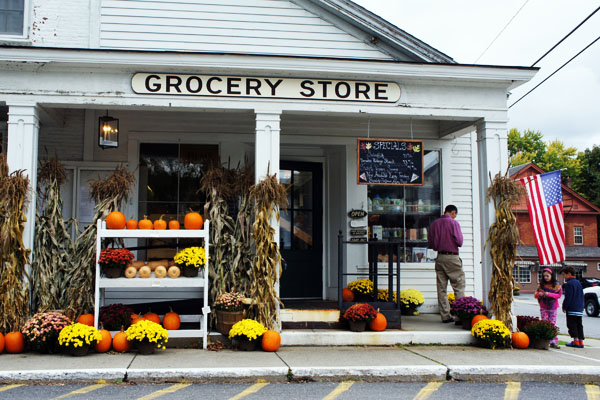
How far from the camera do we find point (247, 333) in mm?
6992

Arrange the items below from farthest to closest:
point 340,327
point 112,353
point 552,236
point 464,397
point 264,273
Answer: point 552,236
point 340,327
point 264,273
point 112,353
point 464,397

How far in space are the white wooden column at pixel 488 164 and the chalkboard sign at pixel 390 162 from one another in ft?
3.04

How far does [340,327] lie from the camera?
806 centimetres

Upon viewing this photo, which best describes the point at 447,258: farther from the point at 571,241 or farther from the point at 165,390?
the point at 571,241

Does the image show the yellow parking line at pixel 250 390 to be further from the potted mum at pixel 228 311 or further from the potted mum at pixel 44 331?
the potted mum at pixel 44 331

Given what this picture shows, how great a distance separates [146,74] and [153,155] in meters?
2.27

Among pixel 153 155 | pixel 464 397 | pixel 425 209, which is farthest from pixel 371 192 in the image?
pixel 464 397

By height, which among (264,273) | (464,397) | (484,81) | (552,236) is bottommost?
(464,397)

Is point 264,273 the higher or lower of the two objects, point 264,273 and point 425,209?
the lower

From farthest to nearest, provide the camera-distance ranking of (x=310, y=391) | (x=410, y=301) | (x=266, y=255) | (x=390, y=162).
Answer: (x=410, y=301) < (x=390, y=162) < (x=266, y=255) < (x=310, y=391)

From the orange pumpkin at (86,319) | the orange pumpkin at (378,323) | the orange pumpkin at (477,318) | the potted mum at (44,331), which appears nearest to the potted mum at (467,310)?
the orange pumpkin at (477,318)

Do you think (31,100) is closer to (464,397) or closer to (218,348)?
(218,348)

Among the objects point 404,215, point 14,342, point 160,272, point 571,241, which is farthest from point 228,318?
point 571,241

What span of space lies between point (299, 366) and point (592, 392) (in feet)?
10.1
